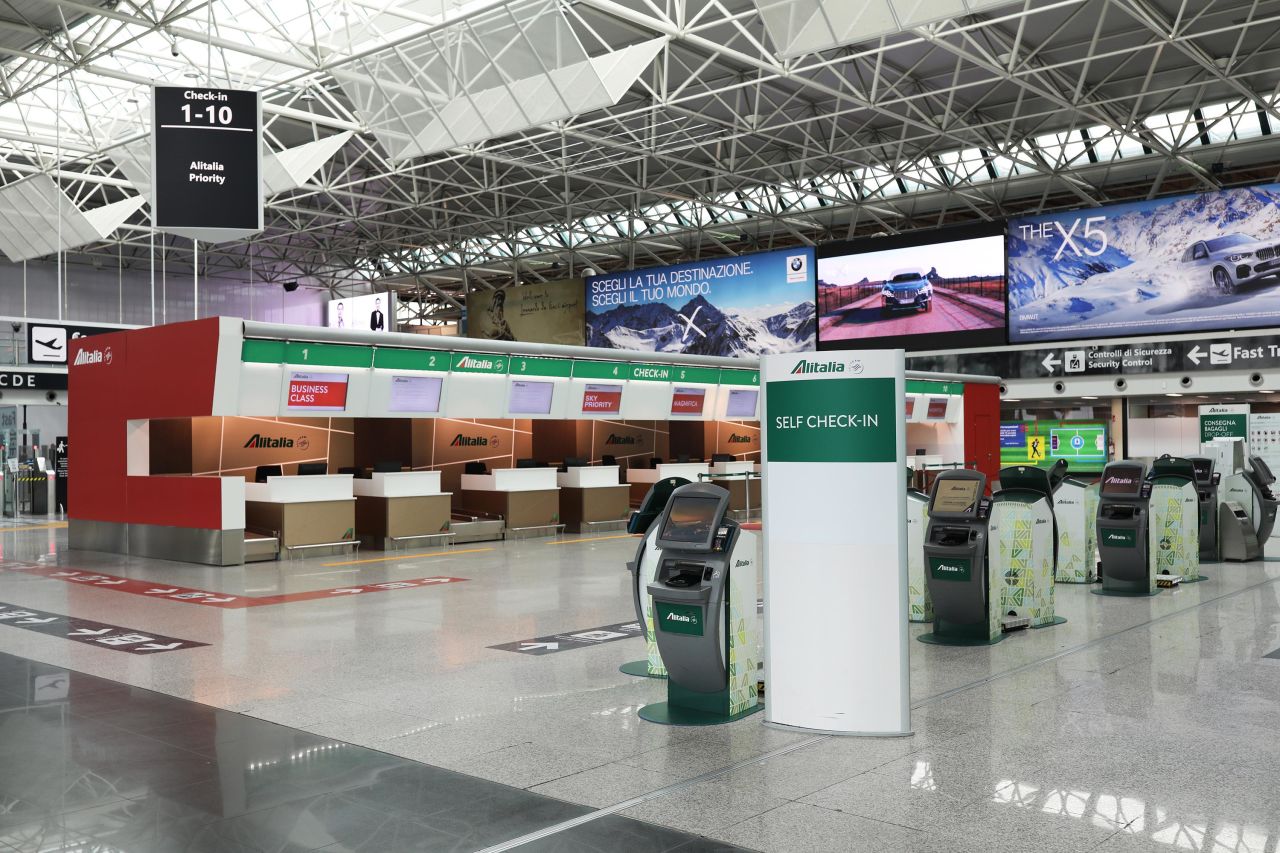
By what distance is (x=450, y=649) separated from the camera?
24.2 ft

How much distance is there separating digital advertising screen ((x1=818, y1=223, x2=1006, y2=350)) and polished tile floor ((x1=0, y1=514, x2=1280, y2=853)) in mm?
17896

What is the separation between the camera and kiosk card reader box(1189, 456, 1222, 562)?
1209 cm

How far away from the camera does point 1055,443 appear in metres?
25.6

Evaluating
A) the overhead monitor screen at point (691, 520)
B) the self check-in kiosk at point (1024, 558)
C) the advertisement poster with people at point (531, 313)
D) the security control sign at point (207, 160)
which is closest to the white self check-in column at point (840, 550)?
the overhead monitor screen at point (691, 520)

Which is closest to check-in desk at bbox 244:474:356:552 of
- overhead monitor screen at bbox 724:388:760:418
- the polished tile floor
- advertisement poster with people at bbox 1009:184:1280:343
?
the polished tile floor

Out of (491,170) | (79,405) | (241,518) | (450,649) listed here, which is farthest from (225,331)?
(491,170)

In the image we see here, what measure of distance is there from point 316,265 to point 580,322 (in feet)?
34.8

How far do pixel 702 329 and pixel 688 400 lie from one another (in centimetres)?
1181

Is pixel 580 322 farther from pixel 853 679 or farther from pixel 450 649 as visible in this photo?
pixel 853 679

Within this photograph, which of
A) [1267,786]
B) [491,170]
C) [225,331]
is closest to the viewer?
[1267,786]

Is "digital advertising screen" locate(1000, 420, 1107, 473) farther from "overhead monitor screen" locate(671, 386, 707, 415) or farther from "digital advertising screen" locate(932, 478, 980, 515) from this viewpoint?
"digital advertising screen" locate(932, 478, 980, 515)

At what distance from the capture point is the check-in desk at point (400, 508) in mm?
14266

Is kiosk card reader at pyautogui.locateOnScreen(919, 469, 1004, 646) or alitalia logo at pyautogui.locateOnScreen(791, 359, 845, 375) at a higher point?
alitalia logo at pyautogui.locateOnScreen(791, 359, 845, 375)

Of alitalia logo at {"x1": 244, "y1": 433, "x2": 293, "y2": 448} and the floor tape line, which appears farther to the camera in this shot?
alitalia logo at {"x1": 244, "y1": 433, "x2": 293, "y2": 448}
